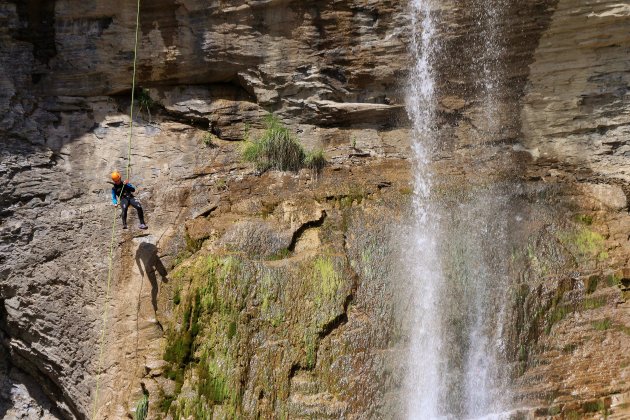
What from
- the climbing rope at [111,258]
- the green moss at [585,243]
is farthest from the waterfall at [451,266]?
the climbing rope at [111,258]

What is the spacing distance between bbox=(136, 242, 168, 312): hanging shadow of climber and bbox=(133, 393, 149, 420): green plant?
1.52 meters

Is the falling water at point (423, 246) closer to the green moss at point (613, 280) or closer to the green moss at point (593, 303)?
the green moss at point (593, 303)

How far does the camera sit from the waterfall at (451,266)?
9055 millimetres

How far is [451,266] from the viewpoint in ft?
32.9

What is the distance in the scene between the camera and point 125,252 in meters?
10.4

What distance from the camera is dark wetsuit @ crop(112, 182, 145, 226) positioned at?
978 centimetres

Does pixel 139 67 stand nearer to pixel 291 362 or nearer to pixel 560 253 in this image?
pixel 291 362

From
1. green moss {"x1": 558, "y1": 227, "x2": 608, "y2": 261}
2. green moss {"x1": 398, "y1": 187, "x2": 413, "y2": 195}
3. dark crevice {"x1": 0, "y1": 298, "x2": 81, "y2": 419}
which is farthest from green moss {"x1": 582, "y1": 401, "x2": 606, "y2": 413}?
dark crevice {"x1": 0, "y1": 298, "x2": 81, "y2": 419}

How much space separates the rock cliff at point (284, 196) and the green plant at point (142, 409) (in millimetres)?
108

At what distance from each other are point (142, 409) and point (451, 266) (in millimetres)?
4515

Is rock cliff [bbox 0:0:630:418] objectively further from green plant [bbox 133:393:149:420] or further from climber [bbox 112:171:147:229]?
climber [bbox 112:171:147:229]

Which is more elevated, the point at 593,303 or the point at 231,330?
the point at 593,303

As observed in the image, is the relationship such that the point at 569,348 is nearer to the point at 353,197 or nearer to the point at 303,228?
the point at 353,197

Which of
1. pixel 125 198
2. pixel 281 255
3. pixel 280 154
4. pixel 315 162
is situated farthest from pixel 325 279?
pixel 125 198
